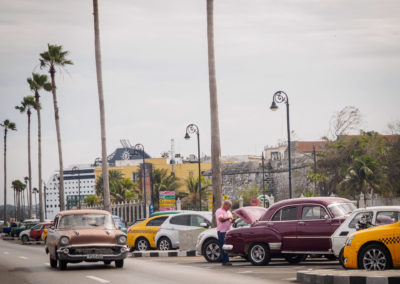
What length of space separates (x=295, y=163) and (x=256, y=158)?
83.1 meters

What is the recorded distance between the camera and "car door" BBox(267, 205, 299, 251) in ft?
64.0

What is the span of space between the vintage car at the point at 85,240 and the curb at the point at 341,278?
6011 mm

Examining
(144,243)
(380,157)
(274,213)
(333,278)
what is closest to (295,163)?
(380,157)

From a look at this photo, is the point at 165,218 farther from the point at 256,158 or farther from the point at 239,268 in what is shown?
the point at 256,158

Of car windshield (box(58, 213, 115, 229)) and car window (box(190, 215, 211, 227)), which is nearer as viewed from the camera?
car windshield (box(58, 213, 115, 229))

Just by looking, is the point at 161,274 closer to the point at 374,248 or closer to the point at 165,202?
the point at 374,248

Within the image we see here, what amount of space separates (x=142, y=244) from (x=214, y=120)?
621cm

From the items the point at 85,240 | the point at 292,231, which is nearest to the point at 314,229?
the point at 292,231

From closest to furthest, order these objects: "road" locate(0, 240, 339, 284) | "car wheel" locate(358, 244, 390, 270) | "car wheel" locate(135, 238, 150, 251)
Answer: "car wheel" locate(358, 244, 390, 270) < "road" locate(0, 240, 339, 284) < "car wheel" locate(135, 238, 150, 251)

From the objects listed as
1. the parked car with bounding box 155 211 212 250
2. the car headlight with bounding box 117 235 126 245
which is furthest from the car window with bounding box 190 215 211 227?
the car headlight with bounding box 117 235 126 245

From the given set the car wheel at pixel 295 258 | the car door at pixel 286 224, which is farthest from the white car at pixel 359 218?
the car wheel at pixel 295 258

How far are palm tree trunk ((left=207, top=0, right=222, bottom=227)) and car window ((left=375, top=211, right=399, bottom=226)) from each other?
11.6m

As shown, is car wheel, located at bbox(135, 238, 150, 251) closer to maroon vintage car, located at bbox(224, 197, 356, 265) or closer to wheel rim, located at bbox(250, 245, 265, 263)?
maroon vintage car, located at bbox(224, 197, 356, 265)

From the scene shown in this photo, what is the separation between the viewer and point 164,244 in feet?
97.3
